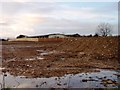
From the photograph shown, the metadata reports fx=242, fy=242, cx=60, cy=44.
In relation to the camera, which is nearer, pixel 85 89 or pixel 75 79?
pixel 85 89

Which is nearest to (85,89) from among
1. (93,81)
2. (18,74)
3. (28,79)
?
(93,81)

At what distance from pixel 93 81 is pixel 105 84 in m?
0.93

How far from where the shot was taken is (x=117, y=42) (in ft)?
91.1

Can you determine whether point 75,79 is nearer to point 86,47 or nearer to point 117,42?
point 117,42

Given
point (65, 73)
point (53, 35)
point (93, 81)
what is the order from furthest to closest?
1. point (53, 35)
2. point (65, 73)
3. point (93, 81)

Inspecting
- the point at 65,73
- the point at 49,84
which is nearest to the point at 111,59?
the point at 65,73

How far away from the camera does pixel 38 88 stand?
389 inches

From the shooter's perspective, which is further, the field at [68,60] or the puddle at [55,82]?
the field at [68,60]

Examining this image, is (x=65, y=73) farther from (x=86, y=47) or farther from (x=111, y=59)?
(x=86, y=47)

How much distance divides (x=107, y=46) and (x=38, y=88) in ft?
59.1

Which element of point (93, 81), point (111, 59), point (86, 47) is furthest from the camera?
point (86, 47)

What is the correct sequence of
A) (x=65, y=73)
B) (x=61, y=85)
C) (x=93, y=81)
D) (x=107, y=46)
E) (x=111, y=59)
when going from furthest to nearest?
(x=107, y=46)
(x=111, y=59)
(x=65, y=73)
(x=93, y=81)
(x=61, y=85)

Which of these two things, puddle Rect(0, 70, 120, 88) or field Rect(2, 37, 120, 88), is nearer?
puddle Rect(0, 70, 120, 88)

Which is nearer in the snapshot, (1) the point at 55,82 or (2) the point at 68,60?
(1) the point at 55,82
